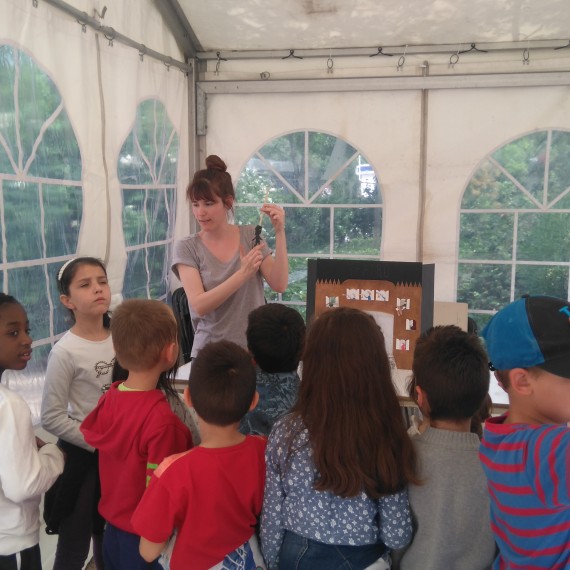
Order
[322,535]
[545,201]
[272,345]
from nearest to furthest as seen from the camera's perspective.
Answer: [322,535] → [272,345] → [545,201]

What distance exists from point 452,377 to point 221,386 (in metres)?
0.44

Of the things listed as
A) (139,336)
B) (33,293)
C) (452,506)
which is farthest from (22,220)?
(452,506)

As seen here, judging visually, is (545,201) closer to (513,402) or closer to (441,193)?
(441,193)

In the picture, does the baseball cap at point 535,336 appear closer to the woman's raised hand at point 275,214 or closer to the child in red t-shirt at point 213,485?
the child in red t-shirt at point 213,485

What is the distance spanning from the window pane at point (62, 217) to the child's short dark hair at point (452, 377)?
1381 mm

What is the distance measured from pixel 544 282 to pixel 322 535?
2.40 meters

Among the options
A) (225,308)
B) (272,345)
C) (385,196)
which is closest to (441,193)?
(385,196)

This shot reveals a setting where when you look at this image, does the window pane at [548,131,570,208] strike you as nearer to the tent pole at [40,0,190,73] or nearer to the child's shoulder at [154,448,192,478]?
the tent pole at [40,0,190,73]

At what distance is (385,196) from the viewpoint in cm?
297

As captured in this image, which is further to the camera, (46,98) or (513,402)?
(46,98)

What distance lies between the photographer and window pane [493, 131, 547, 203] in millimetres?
2789

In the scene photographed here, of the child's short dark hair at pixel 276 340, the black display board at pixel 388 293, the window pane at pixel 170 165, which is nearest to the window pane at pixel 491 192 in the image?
the black display board at pixel 388 293

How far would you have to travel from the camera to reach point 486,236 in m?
2.93

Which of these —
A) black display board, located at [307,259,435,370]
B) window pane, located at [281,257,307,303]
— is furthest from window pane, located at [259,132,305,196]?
black display board, located at [307,259,435,370]
